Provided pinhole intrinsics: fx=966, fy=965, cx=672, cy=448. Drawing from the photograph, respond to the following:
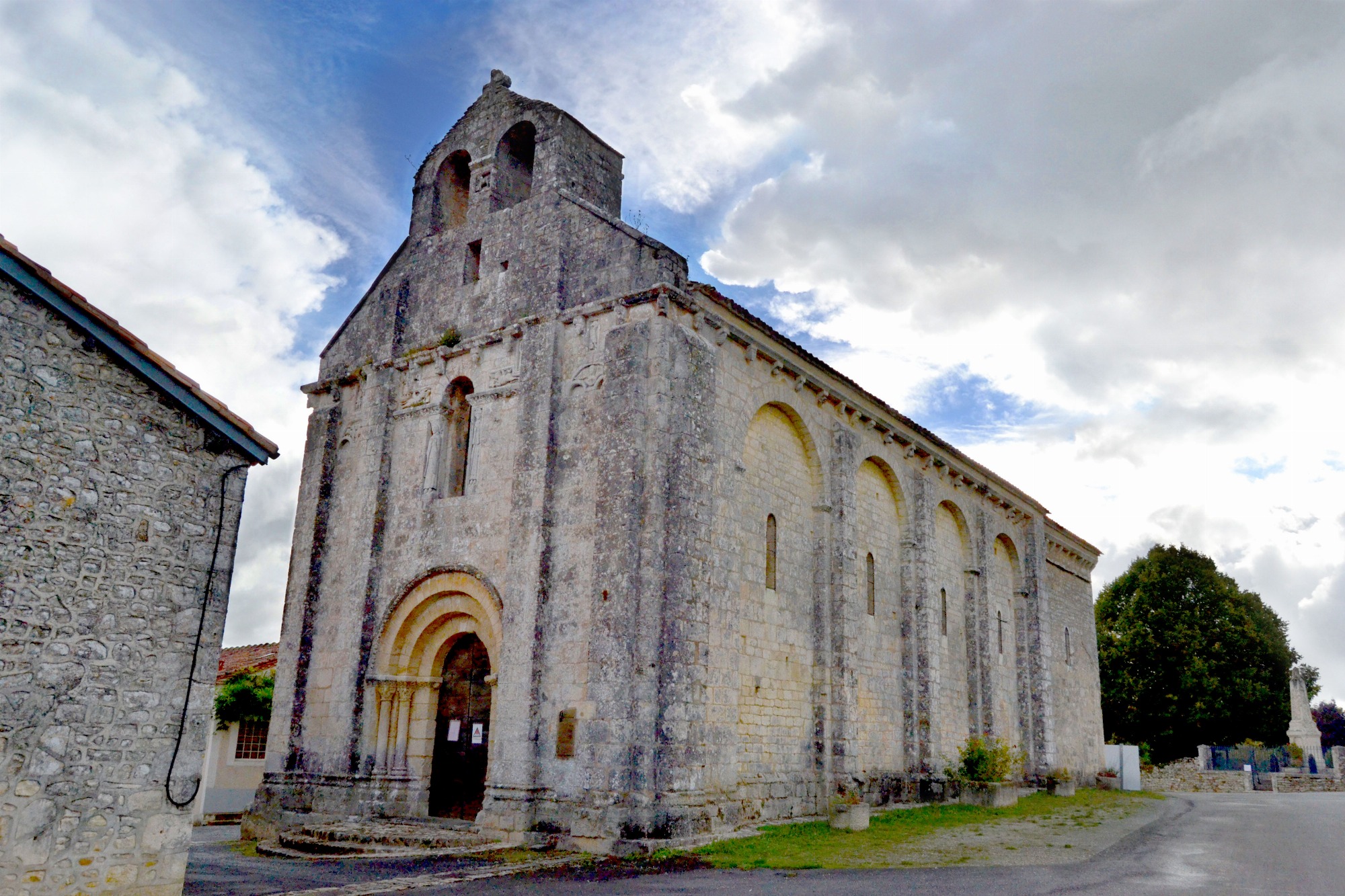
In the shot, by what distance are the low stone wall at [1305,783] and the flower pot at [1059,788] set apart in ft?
47.3

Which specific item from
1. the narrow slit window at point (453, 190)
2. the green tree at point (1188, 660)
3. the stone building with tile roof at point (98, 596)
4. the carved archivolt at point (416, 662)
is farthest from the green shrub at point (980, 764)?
the green tree at point (1188, 660)

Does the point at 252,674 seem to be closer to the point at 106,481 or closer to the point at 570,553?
the point at 570,553

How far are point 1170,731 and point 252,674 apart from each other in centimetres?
3947

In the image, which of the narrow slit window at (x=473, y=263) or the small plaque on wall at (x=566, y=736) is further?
the narrow slit window at (x=473, y=263)

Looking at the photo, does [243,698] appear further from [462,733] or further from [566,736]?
[566,736]

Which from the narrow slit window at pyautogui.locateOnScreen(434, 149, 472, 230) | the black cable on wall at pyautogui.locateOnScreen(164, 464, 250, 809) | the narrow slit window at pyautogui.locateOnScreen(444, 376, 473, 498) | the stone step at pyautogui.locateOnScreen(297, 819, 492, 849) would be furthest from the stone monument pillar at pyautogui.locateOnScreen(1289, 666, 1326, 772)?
the black cable on wall at pyautogui.locateOnScreen(164, 464, 250, 809)

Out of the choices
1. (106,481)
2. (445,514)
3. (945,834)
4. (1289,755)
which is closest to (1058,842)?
(945,834)

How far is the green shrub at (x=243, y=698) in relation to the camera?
22844mm

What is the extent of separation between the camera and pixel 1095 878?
11.6m

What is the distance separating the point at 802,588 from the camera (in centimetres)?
1791

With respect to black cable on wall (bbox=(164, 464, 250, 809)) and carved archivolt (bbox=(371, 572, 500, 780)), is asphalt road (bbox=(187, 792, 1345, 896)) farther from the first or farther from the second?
carved archivolt (bbox=(371, 572, 500, 780))

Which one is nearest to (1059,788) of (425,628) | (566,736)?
(566,736)

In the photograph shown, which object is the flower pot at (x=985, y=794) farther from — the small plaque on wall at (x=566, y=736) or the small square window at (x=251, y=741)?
the small square window at (x=251, y=741)

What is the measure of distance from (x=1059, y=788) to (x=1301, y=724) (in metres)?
22.5
